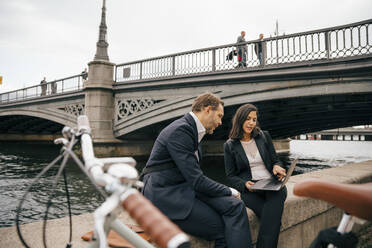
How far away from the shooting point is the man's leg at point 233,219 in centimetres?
191

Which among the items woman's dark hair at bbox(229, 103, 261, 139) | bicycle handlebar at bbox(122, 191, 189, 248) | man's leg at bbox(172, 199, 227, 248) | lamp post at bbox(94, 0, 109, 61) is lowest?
man's leg at bbox(172, 199, 227, 248)

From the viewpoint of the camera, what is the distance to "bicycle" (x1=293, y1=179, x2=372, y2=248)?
1.07 m

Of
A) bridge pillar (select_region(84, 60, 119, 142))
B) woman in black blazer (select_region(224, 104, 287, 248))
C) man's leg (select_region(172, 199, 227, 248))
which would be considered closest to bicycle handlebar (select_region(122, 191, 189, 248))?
man's leg (select_region(172, 199, 227, 248))

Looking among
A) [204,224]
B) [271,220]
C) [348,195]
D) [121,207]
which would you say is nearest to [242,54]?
[271,220]

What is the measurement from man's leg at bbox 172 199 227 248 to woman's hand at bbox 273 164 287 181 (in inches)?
37.4

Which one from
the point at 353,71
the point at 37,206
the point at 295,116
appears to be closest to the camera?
the point at 37,206

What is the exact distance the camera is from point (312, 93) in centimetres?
880

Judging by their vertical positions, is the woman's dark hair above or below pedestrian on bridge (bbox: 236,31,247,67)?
below

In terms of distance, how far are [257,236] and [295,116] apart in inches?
540

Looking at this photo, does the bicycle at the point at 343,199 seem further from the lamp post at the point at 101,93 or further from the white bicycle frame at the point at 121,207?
the lamp post at the point at 101,93

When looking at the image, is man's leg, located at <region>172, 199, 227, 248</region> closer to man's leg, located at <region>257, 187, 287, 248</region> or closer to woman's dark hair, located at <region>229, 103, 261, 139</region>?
man's leg, located at <region>257, 187, 287, 248</region>

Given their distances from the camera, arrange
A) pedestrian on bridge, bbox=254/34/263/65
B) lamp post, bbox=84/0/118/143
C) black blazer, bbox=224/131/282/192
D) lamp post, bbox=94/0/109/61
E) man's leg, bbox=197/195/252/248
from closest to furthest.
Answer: man's leg, bbox=197/195/252/248 < black blazer, bbox=224/131/282/192 < pedestrian on bridge, bbox=254/34/263/65 < lamp post, bbox=94/0/109/61 < lamp post, bbox=84/0/118/143

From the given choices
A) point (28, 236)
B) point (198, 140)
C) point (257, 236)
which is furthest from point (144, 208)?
point (257, 236)

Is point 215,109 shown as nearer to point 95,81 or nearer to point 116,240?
point 116,240
